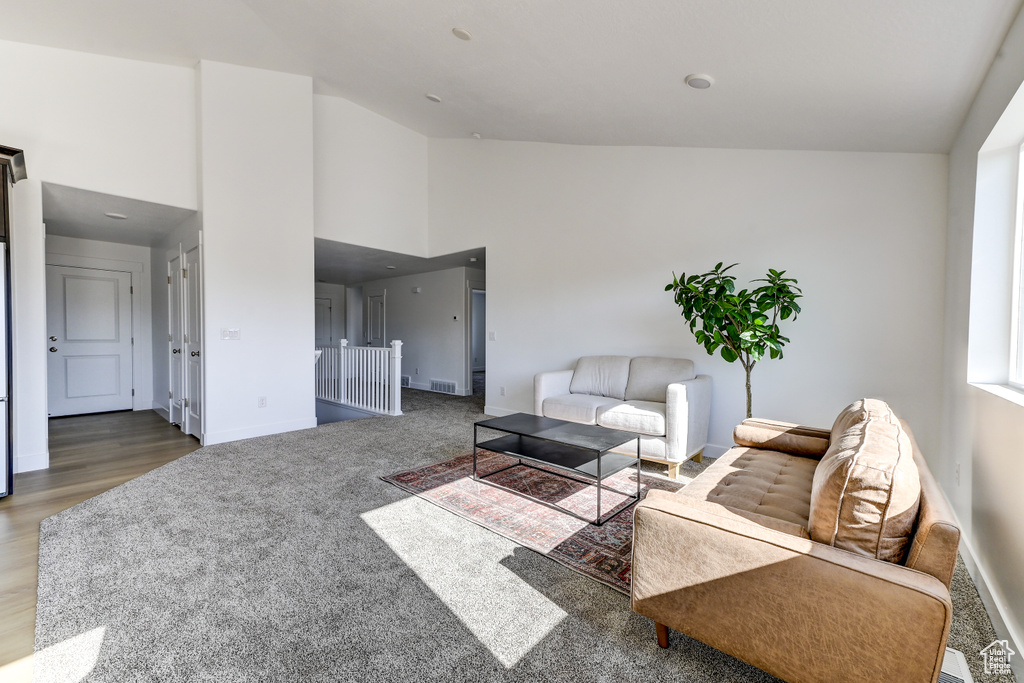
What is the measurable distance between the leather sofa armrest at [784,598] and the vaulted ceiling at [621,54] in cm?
224

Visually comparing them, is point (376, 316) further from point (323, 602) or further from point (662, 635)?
point (662, 635)

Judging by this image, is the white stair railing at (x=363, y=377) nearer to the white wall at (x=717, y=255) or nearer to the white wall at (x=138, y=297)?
the white wall at (x=717, y=255)

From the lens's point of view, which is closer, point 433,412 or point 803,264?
point 803,264

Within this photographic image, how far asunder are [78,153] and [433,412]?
4245mm

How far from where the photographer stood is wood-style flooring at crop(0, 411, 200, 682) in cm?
175

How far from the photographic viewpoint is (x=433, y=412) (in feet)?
20.2

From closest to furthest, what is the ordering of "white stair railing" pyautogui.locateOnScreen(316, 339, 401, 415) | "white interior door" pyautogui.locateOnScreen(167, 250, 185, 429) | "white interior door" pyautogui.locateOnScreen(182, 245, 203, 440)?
"white interior door" pyautogui.locateOnScreen(182, 245, 203, 440)
"white interior door" pyautogui.locateOnScreen(167, 250, 185, 429)
"white stair railing" pyautogui.locateOnScreen(316, 339, 401, 415)

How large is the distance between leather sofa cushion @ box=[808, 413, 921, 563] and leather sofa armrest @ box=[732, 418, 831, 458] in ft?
4.08

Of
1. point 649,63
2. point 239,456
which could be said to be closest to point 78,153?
point 239,456

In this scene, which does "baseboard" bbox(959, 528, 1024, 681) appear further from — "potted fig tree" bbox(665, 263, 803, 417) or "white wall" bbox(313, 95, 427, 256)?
"white wall" bbox(313, 95, 427, 256)

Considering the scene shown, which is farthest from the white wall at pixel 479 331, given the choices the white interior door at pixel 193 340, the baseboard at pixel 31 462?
the baseboard at pixel 31 462

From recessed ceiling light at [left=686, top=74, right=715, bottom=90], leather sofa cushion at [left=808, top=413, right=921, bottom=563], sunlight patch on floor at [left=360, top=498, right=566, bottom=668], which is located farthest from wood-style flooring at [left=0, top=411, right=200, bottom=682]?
recessed ceiling light at [left=686, top=74, right=715, bottom=90]

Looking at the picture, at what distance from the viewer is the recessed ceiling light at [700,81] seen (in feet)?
9.58

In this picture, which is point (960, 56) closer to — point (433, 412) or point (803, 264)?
point (803, 264)
